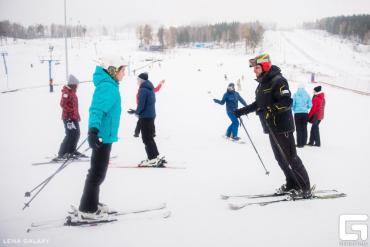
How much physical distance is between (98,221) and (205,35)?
474 feet

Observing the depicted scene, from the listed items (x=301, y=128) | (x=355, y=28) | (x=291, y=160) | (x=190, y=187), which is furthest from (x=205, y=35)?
(x=291, y=160)

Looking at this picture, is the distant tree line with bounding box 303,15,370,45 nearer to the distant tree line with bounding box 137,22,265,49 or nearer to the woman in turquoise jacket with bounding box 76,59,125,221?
the distant tree line with bounding box 137,22,265,49

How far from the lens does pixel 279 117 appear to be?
4.57 meters

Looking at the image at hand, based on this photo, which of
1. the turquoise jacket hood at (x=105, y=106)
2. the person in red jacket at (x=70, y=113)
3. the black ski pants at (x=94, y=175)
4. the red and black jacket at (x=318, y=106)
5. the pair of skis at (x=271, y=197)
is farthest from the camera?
the red and black jacket at (x=318, y=106)

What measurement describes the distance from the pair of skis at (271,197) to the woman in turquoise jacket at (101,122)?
1.93m

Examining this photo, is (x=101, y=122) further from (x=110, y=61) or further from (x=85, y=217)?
(x=85, y=217)

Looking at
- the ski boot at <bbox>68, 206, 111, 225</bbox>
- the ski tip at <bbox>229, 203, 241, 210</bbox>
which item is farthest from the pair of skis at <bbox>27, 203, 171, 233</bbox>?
the ski tip at <bbox>229, 203, 241, 210</bbox>

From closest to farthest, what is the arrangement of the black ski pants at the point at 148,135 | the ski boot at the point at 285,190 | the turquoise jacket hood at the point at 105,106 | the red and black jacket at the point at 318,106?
the turquoise jacket hood at the point at 105,106 < the ski boot at the point at 285,190 < the black ski pants at the point at 148,135 < the red and black jacket at the point at 318,106

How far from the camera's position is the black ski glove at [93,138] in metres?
3.57

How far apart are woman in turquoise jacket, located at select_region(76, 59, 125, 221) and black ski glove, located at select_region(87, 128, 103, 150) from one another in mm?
25

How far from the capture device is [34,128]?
36.6ft

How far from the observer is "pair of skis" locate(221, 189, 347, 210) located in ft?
15.0

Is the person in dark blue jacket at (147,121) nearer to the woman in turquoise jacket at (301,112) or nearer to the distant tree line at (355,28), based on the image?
the woman in turquoise jacket at (301,112)

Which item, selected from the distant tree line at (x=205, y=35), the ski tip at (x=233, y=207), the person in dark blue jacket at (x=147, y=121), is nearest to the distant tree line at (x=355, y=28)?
the distant tree line at (x=205, y=35)
